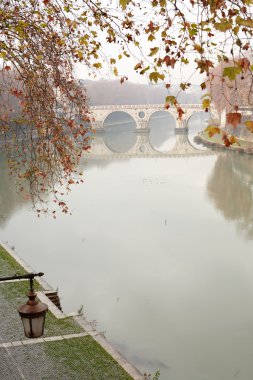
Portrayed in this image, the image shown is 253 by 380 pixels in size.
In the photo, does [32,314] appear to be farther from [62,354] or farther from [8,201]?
[8,201]

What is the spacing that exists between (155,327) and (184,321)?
2.29 ft

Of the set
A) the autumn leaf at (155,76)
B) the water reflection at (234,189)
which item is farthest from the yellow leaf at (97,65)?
the water reflection at (234,189)

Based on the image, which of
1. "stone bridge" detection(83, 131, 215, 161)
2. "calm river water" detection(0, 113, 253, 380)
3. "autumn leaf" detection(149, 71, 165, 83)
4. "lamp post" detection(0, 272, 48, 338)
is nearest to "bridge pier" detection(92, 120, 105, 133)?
"stone bridge" detection(83, 131, 215, 161)

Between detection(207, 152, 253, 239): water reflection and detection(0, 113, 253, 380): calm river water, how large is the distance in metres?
0.06

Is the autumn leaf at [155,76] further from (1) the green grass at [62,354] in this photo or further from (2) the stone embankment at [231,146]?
(2) the stone embankment at [231,146]

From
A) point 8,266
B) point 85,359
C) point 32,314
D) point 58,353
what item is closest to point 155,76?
point 32,314

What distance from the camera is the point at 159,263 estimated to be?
46.3ft

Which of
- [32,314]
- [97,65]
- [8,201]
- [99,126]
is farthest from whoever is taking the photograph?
[99,126]

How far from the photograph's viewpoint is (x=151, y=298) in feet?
38.5

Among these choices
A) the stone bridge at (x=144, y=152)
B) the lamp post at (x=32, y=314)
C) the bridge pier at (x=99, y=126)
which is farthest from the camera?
the bridge pier at (x=99, y=126)

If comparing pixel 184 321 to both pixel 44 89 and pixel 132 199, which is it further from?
pixel 132 199

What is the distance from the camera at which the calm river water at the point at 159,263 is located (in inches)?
377

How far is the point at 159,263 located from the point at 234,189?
11.6 metres

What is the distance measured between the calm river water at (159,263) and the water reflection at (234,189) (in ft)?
0.19
